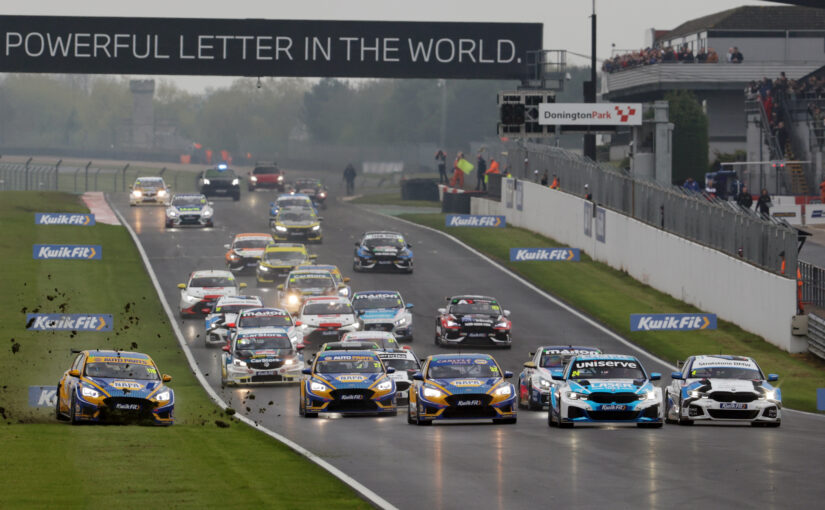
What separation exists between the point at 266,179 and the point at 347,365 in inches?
2364

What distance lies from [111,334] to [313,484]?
87.0 feet

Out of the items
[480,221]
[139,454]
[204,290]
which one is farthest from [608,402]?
[480,221]

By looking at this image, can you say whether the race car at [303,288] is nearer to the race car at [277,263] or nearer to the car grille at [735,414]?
the race car at [277,263]

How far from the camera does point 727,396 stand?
23938 mm

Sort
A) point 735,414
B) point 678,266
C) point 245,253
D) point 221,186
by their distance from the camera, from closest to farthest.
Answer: point 735,414 → point 678,266 → point 245,253 → point 221,186

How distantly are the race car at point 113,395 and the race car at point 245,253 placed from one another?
88.4 ft

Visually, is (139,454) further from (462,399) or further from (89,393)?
(462,399)

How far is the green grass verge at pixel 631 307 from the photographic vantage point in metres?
35.2

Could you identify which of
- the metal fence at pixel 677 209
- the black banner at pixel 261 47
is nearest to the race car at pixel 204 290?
the metal fence at pixel 677 209

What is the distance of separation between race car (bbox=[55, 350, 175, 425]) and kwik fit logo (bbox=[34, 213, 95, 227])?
3186cm

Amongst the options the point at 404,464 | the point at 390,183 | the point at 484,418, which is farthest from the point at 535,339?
the point at 390,183

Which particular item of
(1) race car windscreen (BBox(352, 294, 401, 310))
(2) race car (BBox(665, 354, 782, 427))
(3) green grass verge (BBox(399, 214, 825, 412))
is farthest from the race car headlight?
(1) race car windscreen (BBox(352, 294, 401, 310))

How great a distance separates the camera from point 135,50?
56.9 meters

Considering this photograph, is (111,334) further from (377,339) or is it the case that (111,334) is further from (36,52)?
(36,52)
